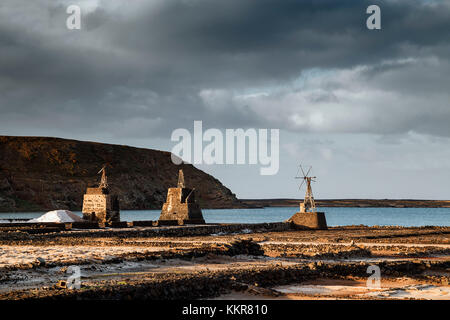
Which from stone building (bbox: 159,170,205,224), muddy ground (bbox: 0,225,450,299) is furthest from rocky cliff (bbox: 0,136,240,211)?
muddy ground (bbox: 0,225,450,299)

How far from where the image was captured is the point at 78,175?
142 metres

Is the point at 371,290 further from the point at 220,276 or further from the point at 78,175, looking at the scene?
the point at 78,175

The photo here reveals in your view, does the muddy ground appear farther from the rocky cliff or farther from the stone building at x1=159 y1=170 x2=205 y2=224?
the rocky cliff

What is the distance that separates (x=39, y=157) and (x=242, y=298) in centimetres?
13969

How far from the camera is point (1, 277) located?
611 inches

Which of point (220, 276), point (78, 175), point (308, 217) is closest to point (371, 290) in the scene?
point (220, 276)

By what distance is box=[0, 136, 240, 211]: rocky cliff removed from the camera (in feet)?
410

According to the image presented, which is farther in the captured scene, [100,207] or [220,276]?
[100,207]

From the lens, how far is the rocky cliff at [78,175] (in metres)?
125

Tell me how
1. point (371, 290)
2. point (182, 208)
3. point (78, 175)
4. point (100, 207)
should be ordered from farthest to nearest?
1. point (78, 175)
2. point (182, 208)
3. point (100, 207)
4. point (371, 290)

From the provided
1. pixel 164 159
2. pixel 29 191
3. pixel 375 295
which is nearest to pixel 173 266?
pixel 375 295

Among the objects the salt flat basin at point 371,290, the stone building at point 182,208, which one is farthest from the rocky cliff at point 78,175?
the salt flat basin at point 371,290
